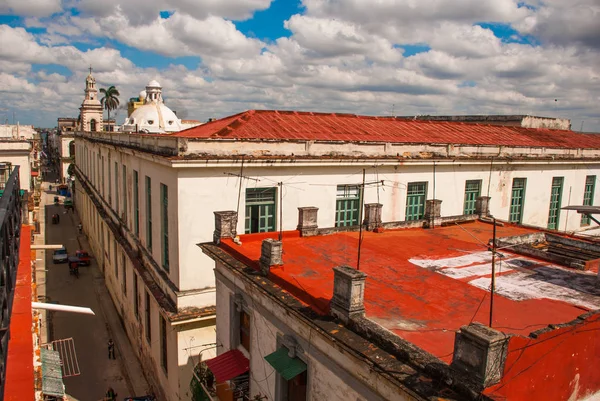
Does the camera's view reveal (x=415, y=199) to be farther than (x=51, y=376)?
Yes

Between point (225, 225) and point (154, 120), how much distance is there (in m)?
37.2

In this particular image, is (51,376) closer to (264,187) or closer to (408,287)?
(264,187)

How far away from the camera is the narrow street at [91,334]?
798 inches

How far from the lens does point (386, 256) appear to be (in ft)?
43.3

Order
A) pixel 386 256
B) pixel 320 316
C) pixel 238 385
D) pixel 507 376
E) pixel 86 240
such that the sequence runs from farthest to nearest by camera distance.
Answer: pixel 86 240 → pixel 386 256 → pixel 238 385 → pixel 320 316 → pixel 507 376

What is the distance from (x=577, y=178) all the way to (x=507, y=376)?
83.0 ft

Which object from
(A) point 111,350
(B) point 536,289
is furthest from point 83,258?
(B) point 536,289

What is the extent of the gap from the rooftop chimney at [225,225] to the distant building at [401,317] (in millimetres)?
43

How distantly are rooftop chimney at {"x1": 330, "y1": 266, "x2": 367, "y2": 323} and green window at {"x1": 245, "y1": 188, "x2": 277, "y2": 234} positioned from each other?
8582 millimetres

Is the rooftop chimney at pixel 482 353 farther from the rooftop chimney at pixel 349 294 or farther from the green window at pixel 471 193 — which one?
the green window at pixel 471 193

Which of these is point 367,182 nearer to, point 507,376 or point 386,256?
point 386,256

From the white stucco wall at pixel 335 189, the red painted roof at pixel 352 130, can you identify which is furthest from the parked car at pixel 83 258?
the white stucco wall at pixel 335 189

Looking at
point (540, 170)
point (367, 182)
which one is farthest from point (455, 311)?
point (540, 170)

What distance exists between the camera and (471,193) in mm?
23281
